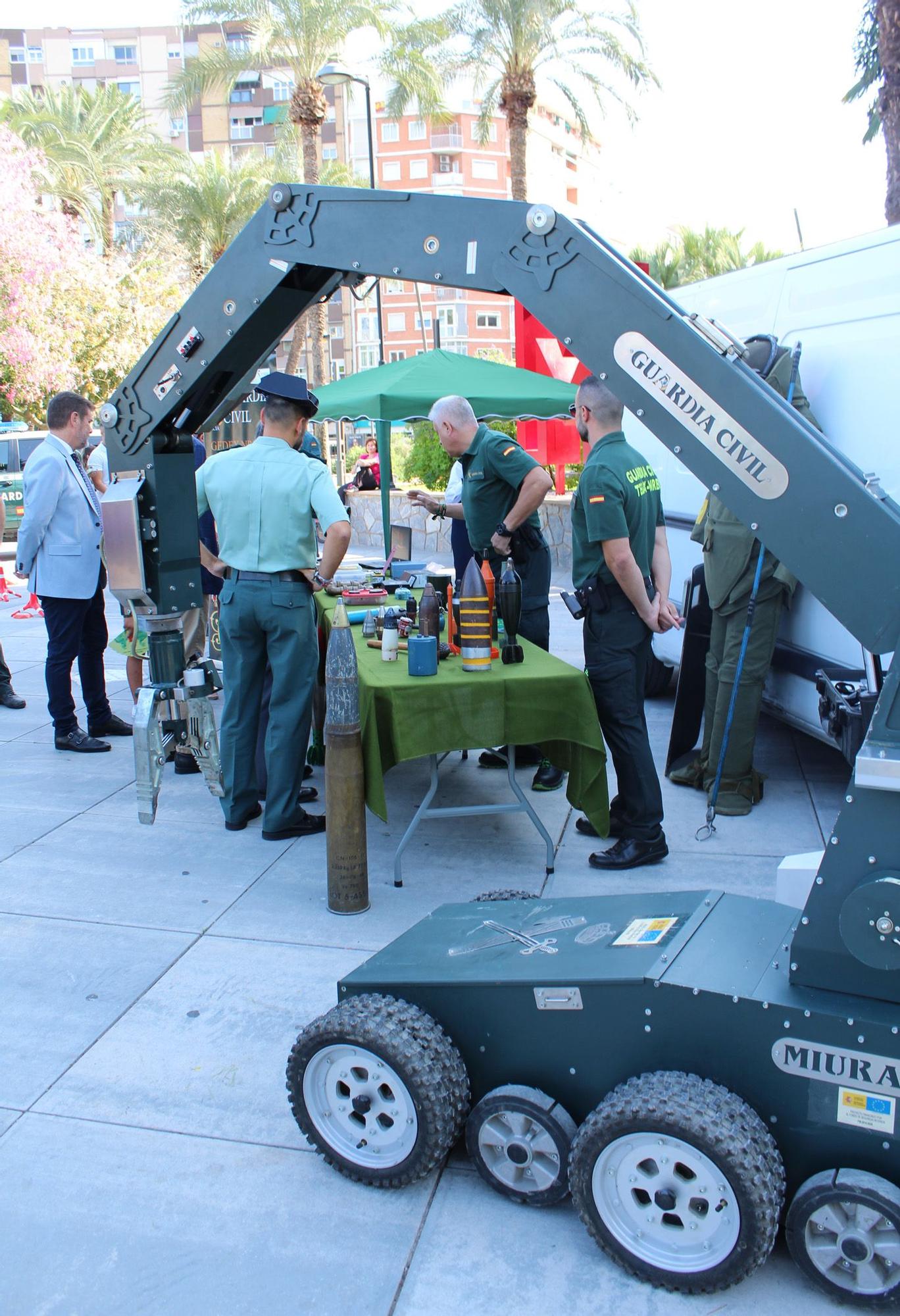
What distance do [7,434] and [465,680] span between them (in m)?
17.7

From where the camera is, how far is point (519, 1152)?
2.54 m

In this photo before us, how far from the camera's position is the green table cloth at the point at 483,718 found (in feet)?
14.0

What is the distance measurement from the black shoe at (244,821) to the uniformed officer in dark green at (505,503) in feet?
4.85

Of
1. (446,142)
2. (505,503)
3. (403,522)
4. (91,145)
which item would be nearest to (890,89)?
(403,522)

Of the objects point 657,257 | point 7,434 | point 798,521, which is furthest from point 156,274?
point 798,521

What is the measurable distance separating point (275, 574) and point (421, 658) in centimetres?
85

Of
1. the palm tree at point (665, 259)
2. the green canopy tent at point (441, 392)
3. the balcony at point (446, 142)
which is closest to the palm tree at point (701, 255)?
the palm tree at point (665, 259)

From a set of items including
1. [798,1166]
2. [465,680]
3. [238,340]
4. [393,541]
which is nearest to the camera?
[798,1166]

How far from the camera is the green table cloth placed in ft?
14.0

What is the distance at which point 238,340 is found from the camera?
3869mm

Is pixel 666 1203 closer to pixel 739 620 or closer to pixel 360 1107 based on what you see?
pixel 360 1107

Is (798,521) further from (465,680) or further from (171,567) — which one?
(171,567)

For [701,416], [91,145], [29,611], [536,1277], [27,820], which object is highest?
[91,145]

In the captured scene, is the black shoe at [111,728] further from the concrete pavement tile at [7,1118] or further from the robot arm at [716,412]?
the robot arm at [716,412]
